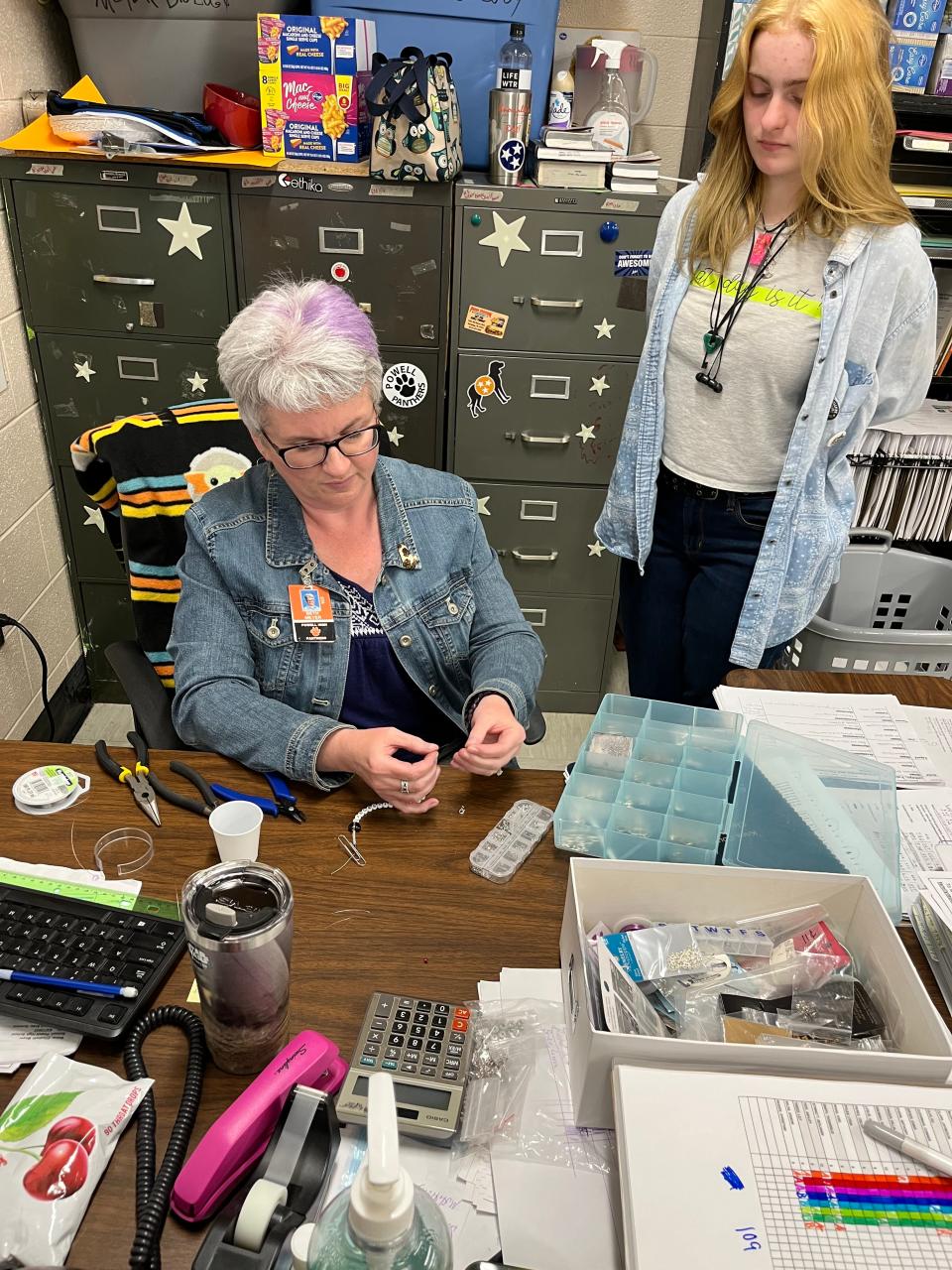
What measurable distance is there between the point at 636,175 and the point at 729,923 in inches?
84.0

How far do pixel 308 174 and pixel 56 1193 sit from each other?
7.70 feet

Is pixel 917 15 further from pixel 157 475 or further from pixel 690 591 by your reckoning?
pixel 157 475

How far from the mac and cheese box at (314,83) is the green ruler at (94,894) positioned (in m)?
2.11

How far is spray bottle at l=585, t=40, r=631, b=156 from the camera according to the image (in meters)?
2.47

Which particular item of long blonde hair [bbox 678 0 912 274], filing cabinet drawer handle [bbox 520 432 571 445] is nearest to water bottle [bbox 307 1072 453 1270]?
long blonde hair [bbox 678 0 912 274]

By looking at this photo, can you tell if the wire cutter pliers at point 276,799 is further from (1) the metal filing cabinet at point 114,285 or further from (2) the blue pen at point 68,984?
(1) the metal filing cabinet at point 114,285

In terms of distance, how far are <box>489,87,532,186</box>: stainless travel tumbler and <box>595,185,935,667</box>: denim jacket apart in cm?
63

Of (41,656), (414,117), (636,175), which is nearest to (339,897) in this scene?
(41,656)

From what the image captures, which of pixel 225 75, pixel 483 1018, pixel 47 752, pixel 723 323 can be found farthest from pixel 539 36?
pixel 483 1018

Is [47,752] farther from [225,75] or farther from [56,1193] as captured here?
[225,75]

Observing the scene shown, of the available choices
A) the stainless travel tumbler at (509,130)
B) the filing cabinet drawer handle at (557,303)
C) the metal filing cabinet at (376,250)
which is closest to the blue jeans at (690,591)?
the filing cabinet drawer handle at (557,303)

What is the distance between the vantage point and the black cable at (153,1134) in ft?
2.38

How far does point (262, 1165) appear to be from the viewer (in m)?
0.74

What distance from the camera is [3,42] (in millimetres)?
2398
